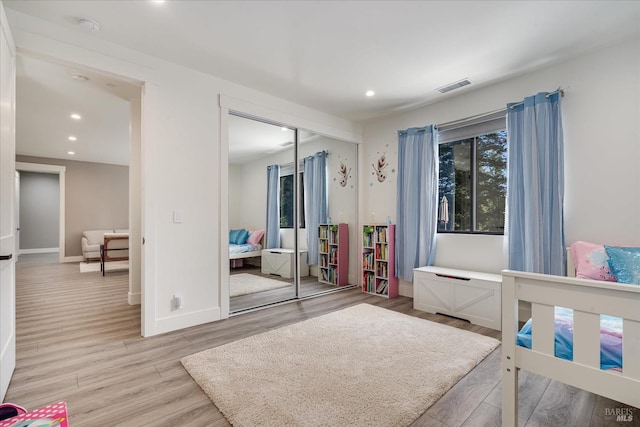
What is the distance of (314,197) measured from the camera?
4414 mm

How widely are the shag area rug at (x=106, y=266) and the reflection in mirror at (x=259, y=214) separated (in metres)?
3.96

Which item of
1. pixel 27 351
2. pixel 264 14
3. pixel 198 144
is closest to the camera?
pixel 264 14

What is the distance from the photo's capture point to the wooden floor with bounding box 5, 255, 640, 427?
5.24 feet

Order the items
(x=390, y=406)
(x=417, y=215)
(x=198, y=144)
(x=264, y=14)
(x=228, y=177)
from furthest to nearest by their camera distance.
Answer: (x=417, y=215)
(x=228, y=177)
(x=198, y=144)
(x=264, y=14)
(x=390, y=406)

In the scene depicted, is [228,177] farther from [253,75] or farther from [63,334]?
[63,334]

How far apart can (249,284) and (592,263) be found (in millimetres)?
3351

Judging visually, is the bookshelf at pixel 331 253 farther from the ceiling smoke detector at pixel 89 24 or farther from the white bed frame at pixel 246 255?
the ceiling smoke detector at pixel 89 24

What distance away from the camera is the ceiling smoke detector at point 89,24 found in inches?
88.2

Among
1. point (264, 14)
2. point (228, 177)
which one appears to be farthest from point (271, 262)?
point (264, 14)

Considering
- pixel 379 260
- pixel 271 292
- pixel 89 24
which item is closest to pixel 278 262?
pixel 271 292

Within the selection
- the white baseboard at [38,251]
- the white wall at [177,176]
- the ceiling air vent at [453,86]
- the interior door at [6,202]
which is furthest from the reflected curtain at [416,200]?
the white baseboard at [38,251]

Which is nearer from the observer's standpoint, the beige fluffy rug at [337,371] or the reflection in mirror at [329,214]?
the beige fluffy rug at [337,371]

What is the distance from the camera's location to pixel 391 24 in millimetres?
2332

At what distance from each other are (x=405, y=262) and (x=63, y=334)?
12.3 feet
